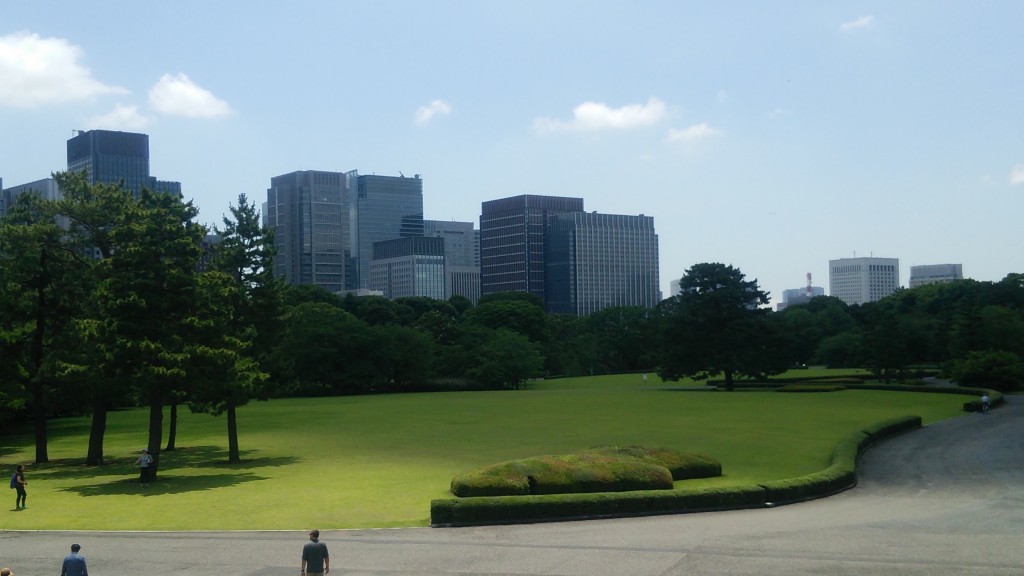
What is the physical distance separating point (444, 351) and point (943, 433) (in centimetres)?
6735

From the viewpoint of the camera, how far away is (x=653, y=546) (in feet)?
66.3

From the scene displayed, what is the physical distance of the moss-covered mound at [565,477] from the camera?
2606cm

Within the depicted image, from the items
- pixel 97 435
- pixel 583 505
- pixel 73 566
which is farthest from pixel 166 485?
pixel 73 566

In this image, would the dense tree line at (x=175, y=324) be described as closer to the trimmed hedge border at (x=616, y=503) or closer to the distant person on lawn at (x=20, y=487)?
the distant person on lawn at (x=20, y=487)

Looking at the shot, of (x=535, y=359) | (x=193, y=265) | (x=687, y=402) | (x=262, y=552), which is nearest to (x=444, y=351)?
(x=535, y=359)

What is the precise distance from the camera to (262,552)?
20.2m

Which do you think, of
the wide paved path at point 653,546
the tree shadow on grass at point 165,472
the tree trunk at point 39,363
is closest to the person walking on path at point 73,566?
the wide paved path at point 653,546

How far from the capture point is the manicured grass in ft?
86.9

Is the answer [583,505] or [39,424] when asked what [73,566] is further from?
[39,424]

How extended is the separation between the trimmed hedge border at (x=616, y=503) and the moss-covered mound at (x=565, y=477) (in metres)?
1.31

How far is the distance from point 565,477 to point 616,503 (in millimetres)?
2381

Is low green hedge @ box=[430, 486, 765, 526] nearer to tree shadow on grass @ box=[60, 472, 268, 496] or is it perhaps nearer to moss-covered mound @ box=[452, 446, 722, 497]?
moss-covered mound @ box=[452, 446, 722, 497]

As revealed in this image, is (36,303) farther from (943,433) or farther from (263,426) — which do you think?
(943,433)

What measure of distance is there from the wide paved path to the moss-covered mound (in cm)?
273
